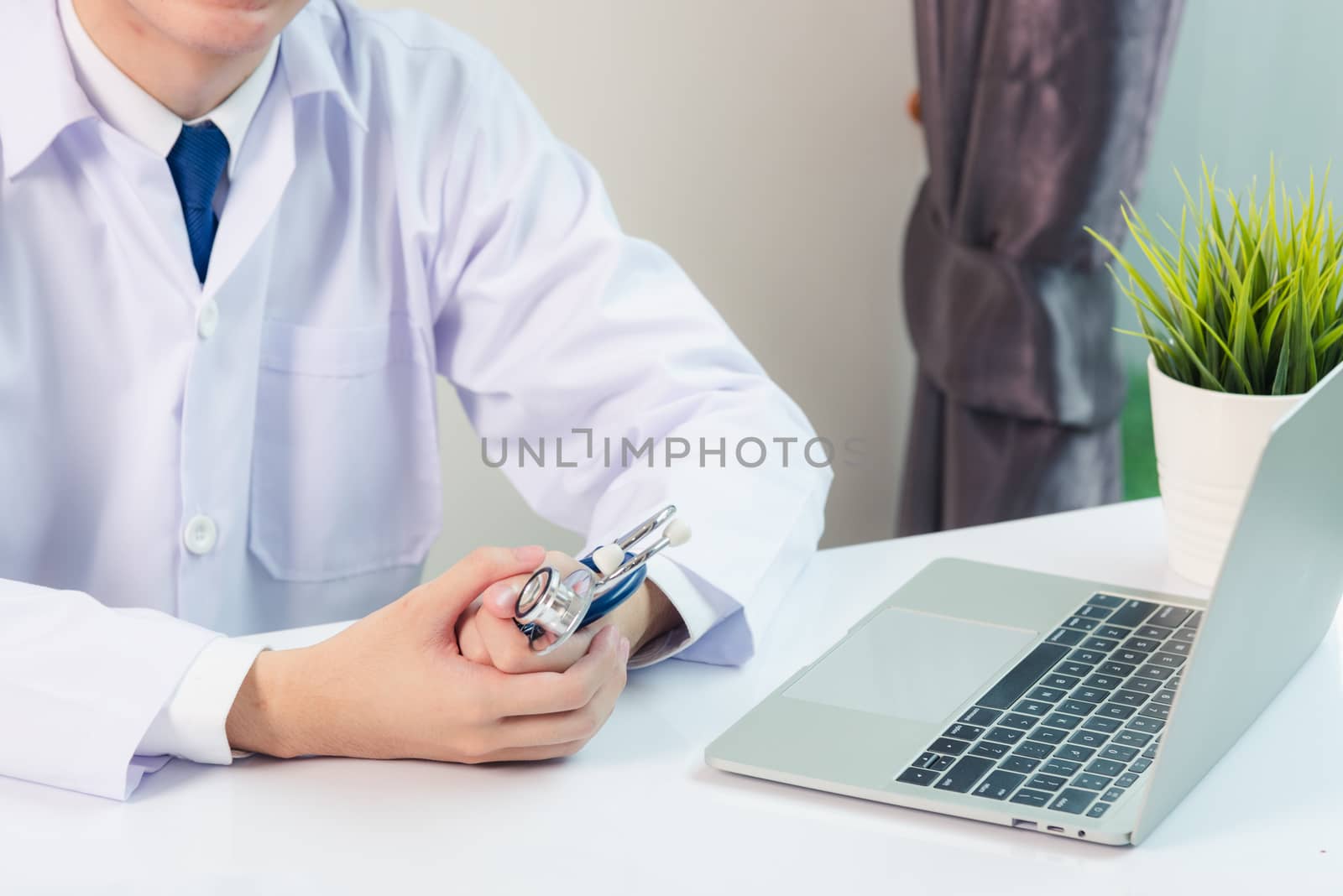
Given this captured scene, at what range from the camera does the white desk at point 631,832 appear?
736mm

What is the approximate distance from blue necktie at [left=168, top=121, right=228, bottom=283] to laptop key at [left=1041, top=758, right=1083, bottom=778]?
2.61ft

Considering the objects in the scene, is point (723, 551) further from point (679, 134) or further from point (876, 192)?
point (876, 192)

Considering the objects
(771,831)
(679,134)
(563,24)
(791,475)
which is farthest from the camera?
(679,134)

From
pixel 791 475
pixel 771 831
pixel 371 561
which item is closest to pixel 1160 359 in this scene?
pixel 791 475

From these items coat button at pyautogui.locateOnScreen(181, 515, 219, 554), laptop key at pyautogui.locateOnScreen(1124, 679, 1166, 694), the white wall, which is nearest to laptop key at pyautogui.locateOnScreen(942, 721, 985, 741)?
laptop key at pyautogui.locateOnScreen(1124, 679, 1166, 694)

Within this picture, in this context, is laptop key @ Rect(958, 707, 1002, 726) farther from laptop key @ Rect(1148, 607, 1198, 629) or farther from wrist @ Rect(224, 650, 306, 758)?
wrist @ Rect(224, 650, 306, 758)

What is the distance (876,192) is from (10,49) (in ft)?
4.78

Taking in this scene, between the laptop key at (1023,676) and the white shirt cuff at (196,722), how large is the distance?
450mm

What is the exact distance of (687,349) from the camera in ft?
4.06

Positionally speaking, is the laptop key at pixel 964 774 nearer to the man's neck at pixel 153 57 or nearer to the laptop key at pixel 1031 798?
the laptop key at pixel 1031 798

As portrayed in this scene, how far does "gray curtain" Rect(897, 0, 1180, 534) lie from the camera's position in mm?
1861

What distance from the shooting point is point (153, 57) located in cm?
120

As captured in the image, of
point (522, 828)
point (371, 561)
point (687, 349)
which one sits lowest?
point (371, 561)

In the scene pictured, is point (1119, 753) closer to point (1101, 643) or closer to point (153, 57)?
point (1101, 643)
